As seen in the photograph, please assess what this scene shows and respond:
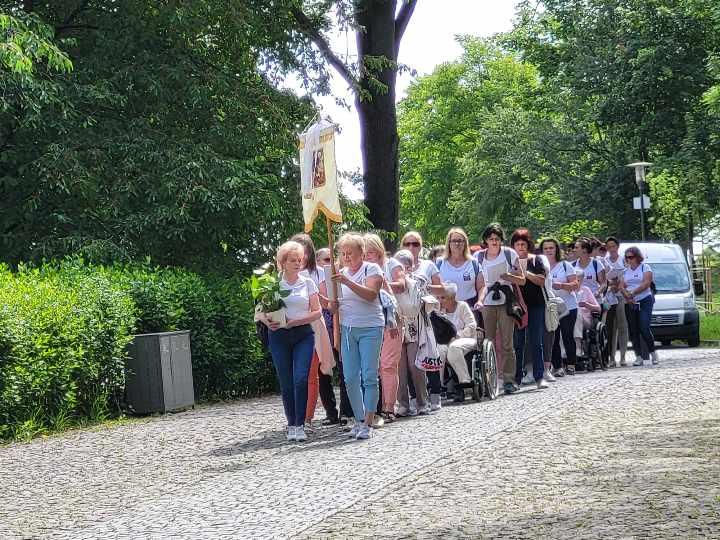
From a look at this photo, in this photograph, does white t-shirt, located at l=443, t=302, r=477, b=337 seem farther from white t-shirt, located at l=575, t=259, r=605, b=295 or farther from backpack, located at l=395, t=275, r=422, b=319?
white t-shirt, located at l=575, t=259, r=605, b=295

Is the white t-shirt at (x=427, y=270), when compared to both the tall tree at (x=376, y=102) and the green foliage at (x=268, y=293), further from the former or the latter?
the tall tree at (x=376, y=102)

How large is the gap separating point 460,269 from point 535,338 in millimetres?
1786

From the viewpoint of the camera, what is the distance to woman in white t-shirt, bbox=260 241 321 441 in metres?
12.3

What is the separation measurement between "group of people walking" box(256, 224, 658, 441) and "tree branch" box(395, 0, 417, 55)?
807 cm

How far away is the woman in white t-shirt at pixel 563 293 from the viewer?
64.0ft

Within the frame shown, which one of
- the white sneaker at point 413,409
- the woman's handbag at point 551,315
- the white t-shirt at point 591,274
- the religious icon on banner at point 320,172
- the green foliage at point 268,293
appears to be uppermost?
the religious icon on banner at point 320,172

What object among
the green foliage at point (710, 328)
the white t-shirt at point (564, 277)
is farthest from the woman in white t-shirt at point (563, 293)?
the green foliage at point (710, 328)

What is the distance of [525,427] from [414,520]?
476cm

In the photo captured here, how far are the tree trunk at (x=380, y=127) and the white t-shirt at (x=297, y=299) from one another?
13.8m

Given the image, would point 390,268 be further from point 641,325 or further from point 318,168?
point 641,325

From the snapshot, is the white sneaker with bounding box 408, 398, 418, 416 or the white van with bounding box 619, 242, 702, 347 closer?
the white sneaker with bounding box 408, 398, 418, 416

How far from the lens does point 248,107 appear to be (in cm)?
2228

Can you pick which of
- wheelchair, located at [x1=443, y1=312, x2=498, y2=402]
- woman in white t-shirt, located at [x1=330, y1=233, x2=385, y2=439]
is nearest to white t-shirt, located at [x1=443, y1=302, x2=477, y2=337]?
wheelchair, located at [x1=443, y1=312, x2=498, y2=402]

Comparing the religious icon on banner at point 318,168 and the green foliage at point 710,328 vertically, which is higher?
the religious icon on banner at point 318,168
